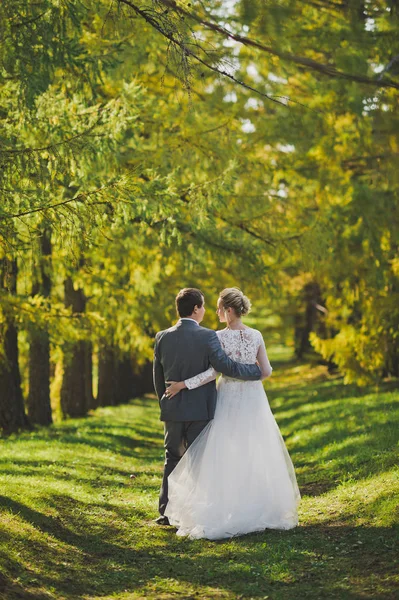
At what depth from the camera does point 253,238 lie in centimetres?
1340

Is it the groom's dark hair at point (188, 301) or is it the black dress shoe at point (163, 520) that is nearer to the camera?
the groom's dark hair at point (188, 301)

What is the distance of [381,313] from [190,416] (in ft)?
35.8

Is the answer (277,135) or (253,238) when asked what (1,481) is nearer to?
(253,238)

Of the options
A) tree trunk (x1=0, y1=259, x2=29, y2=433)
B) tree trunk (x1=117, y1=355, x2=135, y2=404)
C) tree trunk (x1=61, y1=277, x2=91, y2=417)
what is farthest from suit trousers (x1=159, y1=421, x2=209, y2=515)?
tree trunk (x1=117, y1=355, x2=135, y2=404)

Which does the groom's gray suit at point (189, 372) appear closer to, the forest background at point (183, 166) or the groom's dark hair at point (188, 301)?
the groom's dark hair at point (188, 301)

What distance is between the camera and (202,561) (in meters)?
6.59

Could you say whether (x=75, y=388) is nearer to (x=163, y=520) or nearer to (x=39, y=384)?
(x=39, y=384)

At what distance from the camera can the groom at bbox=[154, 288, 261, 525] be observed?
759 cm

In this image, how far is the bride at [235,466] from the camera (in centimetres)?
734

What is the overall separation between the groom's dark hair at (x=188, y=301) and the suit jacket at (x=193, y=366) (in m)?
0.10

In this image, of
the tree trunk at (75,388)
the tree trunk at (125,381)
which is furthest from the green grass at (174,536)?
the tree trunk at (125,381)

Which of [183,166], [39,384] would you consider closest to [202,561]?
[183,166]

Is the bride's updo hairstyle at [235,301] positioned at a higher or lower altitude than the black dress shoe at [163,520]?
higher

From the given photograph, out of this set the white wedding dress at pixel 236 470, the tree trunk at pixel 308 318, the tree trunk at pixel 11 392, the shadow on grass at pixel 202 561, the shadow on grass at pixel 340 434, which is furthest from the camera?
the tree trunk at pixel 308 318
